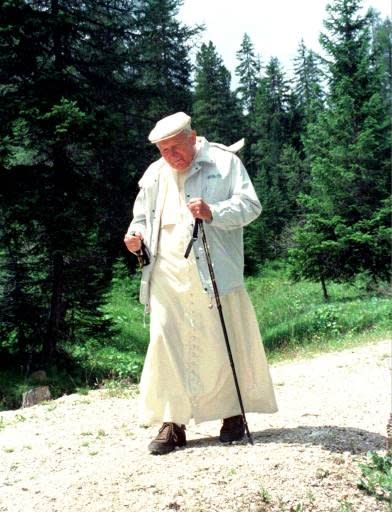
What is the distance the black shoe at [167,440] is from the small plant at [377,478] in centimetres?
122

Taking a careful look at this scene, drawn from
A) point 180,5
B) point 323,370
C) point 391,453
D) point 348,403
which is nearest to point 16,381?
point 323,370

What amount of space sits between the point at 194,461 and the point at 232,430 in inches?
19.8

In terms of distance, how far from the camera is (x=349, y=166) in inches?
789

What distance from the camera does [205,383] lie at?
4434 millimetres

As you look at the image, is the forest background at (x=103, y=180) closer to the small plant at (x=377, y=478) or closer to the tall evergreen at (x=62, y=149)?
the tall evergreen at (x=62, y=149)

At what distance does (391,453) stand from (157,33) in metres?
10.8

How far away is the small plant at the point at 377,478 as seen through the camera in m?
3.67

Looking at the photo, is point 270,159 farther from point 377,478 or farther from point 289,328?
point 377,478

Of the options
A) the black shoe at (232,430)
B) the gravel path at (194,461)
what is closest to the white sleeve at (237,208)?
the black shoe at (232,430)

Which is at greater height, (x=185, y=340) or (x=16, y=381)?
(x=185, y=340)

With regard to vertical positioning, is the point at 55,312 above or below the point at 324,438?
above

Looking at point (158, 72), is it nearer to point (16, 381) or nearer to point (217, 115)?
point (16, 381)

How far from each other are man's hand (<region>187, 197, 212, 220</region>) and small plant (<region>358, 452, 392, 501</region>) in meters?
1.70

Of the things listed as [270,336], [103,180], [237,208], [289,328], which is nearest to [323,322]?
[289,328]
